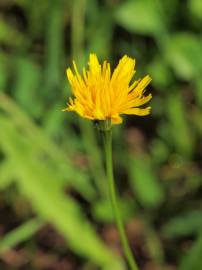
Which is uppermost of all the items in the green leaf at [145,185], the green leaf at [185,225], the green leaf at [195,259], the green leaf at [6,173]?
the green leaf at [6,173]

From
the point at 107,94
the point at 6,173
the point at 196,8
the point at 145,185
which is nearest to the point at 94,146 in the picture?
the point at 145,185

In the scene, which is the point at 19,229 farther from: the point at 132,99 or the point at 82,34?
the point at 132,99

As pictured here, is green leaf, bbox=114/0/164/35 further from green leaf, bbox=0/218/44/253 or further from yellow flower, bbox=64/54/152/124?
yellow flower, bbox=64/54/152/124

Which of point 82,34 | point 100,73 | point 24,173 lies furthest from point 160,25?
point 100,73

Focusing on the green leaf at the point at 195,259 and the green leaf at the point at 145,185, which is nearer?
the green leaf at the point at 195,259

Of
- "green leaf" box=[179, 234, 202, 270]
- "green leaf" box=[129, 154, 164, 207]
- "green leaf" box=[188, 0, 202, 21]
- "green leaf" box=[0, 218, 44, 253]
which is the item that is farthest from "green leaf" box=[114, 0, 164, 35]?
"green leaf" box=[179, 234, 202, 270]

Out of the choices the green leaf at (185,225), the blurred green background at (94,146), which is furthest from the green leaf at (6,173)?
the green leaf at (185,225)

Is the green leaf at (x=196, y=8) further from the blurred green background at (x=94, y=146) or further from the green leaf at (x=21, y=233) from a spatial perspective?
the green leaf at (x=21, y=233)
